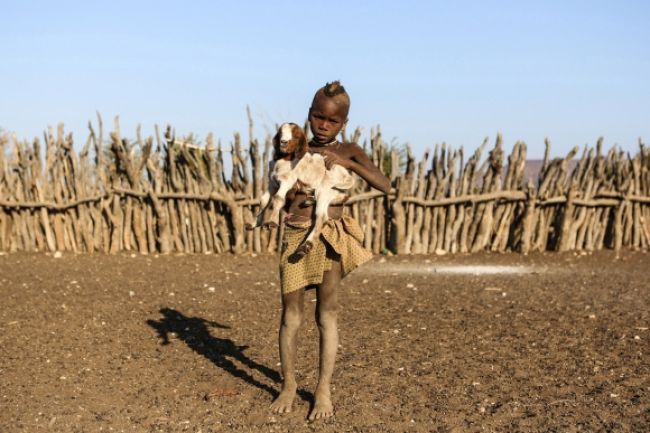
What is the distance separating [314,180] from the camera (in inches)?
147

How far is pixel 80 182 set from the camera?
35.1 feet

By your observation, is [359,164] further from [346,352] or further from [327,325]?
[346,352]

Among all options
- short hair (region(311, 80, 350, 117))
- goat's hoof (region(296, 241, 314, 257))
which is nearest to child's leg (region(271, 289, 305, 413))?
goat's hoof (region(296, 241, 314, 257))

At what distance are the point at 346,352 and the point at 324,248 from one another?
161cm

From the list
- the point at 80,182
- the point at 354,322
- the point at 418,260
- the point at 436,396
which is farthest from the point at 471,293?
the point at 80,182

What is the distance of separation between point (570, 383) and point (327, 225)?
71.7 inches

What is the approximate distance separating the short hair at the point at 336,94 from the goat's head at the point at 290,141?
180 millimetres

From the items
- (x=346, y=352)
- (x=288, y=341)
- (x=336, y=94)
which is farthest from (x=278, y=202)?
(x=346, y=352)

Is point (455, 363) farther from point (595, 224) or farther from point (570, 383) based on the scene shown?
point (595, 224)

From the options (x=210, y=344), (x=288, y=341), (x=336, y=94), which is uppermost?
(x=336, y=94)

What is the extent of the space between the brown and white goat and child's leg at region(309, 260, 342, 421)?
0.92 feet

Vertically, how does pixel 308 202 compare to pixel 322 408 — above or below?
above

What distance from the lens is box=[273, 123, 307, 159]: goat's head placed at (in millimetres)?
3665

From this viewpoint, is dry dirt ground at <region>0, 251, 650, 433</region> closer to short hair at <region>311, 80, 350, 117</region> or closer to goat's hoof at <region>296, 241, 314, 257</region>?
goat's hoof at <region>296, 241, 314, 257</region>
